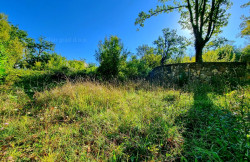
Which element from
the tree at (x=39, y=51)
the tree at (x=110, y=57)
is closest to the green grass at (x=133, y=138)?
the tree at (x=110, y=57)

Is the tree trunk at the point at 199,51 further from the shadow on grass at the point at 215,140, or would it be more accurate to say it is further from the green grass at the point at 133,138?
the shadow on grass at the point at 215,140

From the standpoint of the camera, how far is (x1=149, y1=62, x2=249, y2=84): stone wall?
4.00m

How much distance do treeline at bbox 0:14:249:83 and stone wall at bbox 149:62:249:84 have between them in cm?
116

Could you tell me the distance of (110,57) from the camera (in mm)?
6129

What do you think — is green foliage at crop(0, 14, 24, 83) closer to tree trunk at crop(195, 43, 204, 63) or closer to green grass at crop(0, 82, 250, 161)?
green grass at crop(0, 82, 250, 161)

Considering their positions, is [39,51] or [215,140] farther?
[39,51]

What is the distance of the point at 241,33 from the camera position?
938cm

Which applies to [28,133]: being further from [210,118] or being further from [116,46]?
[116,46]

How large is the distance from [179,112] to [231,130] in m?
0.67

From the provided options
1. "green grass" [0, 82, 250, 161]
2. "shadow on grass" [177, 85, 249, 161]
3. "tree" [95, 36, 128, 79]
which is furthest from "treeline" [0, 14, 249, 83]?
"shadow on grass" [177, 85, 249, 161]

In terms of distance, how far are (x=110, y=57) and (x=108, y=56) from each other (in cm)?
16

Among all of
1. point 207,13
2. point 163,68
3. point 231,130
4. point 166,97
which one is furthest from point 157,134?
point 207,13

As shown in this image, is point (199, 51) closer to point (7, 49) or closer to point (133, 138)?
point (133, 138)

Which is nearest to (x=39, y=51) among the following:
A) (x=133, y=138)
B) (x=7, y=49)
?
(x=7, y=49)
